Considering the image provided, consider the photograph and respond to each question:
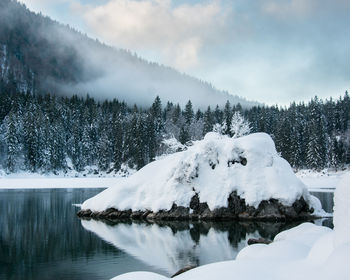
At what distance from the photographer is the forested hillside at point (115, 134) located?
96.3 metres

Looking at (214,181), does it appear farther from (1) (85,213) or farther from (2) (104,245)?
(2) (104,245)

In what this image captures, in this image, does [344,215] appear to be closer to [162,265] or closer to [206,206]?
[162,265]

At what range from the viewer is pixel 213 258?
57.1ft

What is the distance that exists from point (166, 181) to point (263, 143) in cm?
948

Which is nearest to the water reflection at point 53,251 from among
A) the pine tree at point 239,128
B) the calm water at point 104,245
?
the calm water at point 104,245

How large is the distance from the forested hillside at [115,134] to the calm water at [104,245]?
195 ft

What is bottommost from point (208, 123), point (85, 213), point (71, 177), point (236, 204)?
point (85, 213)

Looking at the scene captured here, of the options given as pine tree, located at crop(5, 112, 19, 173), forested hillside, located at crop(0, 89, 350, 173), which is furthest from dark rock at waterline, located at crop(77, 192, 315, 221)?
pine tree, located at crop(5, 112, 19, 173)

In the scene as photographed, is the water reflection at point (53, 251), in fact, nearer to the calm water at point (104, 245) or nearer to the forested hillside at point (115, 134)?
the calm water at point (104, 245)

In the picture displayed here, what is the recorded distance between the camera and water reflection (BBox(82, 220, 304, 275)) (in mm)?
17406

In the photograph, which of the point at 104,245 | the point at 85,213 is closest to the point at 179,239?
the point at 104,245

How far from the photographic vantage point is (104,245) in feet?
67.9

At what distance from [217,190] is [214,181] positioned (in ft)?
3.17

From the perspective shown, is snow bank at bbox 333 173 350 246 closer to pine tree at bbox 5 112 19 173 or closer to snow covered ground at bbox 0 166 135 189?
snow covered ground at bbox 0 166 135 189
